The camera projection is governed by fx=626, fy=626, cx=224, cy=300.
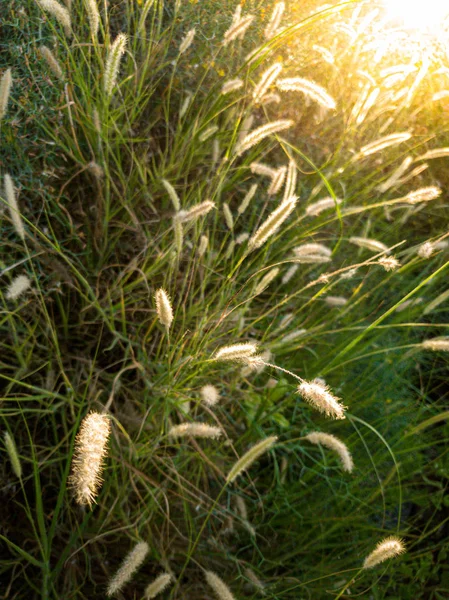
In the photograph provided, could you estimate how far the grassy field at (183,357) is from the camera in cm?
151

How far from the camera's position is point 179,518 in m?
1.63

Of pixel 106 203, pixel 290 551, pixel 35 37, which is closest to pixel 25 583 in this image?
pixel 290 551

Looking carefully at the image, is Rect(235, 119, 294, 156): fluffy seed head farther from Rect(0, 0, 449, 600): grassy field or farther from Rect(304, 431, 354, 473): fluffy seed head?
Rect(304, 431, 354, 473): fluffy seed head

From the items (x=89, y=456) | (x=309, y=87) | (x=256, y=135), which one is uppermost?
(x=309, y=87)

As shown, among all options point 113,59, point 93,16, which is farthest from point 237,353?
point 93,16

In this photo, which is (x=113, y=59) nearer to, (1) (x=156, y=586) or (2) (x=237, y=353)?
(2) (x=237, y=353)

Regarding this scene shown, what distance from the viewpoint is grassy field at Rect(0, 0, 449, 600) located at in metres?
1.51

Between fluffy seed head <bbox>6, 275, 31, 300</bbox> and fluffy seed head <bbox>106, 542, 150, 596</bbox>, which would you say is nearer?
fluffy seed head <bbox>106, 542, 150, 596</bbox>

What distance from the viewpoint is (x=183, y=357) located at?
174 centimetres

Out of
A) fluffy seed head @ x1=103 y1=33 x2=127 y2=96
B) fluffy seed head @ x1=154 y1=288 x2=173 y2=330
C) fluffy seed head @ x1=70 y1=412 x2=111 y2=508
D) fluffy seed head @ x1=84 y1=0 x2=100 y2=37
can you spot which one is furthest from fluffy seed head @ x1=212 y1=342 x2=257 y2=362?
fluffy seed head @ x1=84 y1=0 x2=100 y2=37

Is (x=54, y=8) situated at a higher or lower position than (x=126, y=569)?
higher

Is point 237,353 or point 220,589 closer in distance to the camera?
point 237,353

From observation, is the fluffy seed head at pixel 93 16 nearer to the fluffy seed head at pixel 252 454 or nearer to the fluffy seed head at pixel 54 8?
the fluffy seed head at pixel 54 8

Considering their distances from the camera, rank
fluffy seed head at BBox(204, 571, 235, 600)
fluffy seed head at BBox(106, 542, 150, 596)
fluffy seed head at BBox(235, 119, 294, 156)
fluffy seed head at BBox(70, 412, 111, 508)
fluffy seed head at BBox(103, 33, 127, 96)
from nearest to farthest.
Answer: fluffy seed head at BBox(70, 412, 111, 508) → fluffy seed head at BBox(106, 542, 150, 596) → fluffy seed head at BBox(204, 571, 235, 600) → fluffy seed head at BBox(103, 33, 127, 96) → fluffy seed head at BBox(235, 119, 294, 156)
